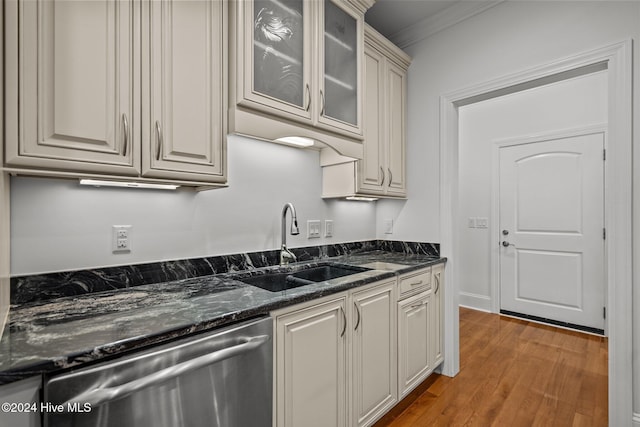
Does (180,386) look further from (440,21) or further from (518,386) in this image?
(440,21)

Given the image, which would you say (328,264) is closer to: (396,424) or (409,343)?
(409,343)

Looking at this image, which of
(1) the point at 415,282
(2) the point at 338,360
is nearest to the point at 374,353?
(2) the point at 338,360

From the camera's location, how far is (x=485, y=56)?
2248mm

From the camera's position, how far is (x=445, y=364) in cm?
239

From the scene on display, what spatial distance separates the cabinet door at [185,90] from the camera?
1.19 m

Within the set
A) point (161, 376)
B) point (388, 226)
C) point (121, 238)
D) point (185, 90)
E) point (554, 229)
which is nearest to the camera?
point (161, 376)

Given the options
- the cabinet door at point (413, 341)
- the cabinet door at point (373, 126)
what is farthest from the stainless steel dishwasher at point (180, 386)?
the cabinet door at point (373, 126)

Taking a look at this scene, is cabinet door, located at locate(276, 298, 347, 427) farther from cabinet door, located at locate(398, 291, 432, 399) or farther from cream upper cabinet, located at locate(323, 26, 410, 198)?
cream upper cabinet, located at locate(323, 26, 410, 198)

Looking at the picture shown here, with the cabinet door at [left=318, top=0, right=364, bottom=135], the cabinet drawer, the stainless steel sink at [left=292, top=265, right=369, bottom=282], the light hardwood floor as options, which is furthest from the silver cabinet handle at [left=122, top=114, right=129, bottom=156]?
the light hardwood floor

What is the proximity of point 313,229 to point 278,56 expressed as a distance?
118 cm

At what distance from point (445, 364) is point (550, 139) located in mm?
2709

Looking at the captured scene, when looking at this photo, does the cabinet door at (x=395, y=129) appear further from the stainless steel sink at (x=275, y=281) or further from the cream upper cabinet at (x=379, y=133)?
the stainless steel sink at (x=275, y=281)

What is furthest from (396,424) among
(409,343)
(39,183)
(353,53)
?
(353,53)

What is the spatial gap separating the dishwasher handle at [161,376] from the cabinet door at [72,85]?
700 millimetres
